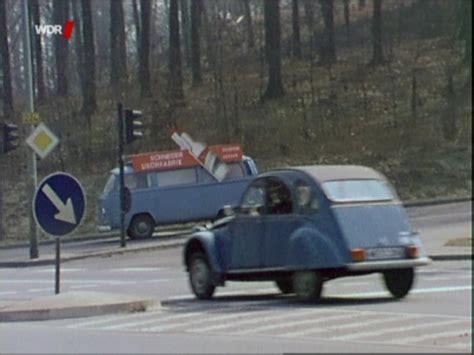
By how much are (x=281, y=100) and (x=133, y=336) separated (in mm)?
44235

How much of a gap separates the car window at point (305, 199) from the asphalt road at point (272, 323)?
1373 mm

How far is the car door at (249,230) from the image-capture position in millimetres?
21375

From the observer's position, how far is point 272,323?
17578 millimetres

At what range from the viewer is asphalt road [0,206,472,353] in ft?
50.0

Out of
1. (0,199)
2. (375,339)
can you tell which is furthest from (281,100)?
(375,339)

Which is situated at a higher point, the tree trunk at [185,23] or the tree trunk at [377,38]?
the tree trunk at [185,23]

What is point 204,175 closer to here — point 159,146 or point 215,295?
point 159,146

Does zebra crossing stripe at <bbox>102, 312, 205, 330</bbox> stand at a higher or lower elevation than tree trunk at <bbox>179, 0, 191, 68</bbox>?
lower

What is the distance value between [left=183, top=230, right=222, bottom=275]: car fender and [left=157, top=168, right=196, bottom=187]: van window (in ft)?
67.7

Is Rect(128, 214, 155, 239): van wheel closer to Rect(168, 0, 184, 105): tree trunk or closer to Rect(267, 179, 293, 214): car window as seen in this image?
Rect(168, 0, 184, 105): tree trunk

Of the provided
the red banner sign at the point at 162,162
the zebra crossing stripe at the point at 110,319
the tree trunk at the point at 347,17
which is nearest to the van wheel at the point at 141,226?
the red banner sign at the point at 162,162

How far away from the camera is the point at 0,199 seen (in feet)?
162

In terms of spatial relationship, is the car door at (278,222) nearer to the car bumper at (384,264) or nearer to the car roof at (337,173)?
the car roof at (337,173)

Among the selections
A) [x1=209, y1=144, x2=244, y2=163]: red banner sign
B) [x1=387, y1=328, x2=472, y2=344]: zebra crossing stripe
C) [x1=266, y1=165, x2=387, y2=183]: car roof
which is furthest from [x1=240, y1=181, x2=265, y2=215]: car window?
[x1=209, y1=144, x2=244, y2=163]: red banner sign
